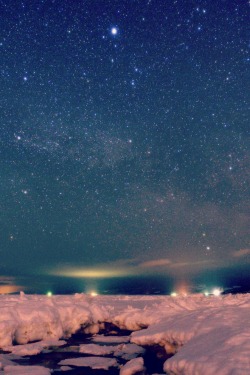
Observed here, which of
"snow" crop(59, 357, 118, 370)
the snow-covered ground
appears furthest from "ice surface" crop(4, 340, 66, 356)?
"snow" crop(59, 357, 118, 370)

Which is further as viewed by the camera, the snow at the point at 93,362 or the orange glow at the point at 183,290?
the orange glow at the point at 183,290

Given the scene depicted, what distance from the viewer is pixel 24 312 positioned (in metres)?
11.9

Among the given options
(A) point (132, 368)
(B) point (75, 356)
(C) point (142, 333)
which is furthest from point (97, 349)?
(A) point (132, 368)

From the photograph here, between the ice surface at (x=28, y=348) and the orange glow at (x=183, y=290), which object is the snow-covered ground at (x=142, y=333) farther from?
the orange glow at (x=183, y=290)

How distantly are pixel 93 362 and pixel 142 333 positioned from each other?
1774mm

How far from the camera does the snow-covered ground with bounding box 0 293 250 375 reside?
5797 millimetres

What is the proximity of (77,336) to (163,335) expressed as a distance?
16.7ft

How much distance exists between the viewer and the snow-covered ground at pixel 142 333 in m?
5.80

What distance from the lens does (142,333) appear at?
10102mm

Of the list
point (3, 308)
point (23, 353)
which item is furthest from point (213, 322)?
point (3, 308)

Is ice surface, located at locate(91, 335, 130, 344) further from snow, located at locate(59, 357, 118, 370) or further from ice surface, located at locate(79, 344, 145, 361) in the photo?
snow, located at locate(59, 357, 118, 370)

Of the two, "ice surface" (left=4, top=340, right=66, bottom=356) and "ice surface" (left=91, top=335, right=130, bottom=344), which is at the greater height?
"ice surface" (left=4, top=340, right=66, bottom=356)

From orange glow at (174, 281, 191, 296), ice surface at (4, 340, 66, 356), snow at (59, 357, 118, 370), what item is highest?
ice surface at (4, 340, 66, 356)

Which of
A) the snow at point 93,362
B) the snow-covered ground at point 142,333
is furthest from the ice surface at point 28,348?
the snow at point 93,362
